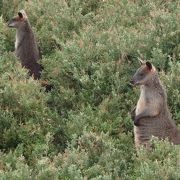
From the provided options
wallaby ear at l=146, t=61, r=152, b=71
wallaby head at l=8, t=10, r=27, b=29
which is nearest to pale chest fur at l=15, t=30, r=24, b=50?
wallaby head at l=8, t=10, r=27, b=29

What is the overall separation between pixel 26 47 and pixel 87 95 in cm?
206

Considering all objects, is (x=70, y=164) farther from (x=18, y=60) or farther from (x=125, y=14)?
(x=125, y=14)

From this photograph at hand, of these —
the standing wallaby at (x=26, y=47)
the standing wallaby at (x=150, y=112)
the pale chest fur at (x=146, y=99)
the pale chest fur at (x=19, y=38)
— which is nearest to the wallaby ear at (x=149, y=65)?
the standing wallaby at (x=150, y=112)

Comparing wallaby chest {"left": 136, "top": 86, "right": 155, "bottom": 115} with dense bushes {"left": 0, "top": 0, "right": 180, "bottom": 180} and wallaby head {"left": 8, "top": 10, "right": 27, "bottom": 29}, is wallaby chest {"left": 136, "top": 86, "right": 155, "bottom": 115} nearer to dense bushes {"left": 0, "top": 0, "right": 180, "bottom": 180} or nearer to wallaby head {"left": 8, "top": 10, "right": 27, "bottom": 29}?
dense bushes {"left": 0, "top": 0, "right": 180, "bottom": 180}

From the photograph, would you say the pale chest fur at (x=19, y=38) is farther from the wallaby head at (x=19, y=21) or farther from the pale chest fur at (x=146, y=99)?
the pale chest fur at (x=146, y=99)

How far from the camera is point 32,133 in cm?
790

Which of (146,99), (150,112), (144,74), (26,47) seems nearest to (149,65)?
(144,74)

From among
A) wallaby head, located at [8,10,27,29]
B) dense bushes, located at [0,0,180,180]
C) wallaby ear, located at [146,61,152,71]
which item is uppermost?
wallaby head, located at [8,10,27,29]

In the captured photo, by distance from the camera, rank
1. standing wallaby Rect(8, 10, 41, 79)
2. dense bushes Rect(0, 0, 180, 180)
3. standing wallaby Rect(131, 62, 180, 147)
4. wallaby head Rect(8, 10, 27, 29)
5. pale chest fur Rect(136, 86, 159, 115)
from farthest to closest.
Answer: wallaby head Rect(8, 10, 27, 29), standing wallaby Rect(8, 10, 41, 79), pale chest fur Rect(136, 86, 159, 115), standing wallaby Rect(131, 62, 180, 147), dense bushes Rect(0, 0, 180, 180)

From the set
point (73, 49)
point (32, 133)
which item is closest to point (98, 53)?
point (73, 49)

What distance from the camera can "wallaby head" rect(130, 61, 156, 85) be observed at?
820 cm

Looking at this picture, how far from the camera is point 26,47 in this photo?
10.4m

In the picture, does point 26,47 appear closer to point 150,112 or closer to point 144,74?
point 144,74

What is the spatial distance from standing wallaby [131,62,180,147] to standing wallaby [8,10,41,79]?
2.50 m
